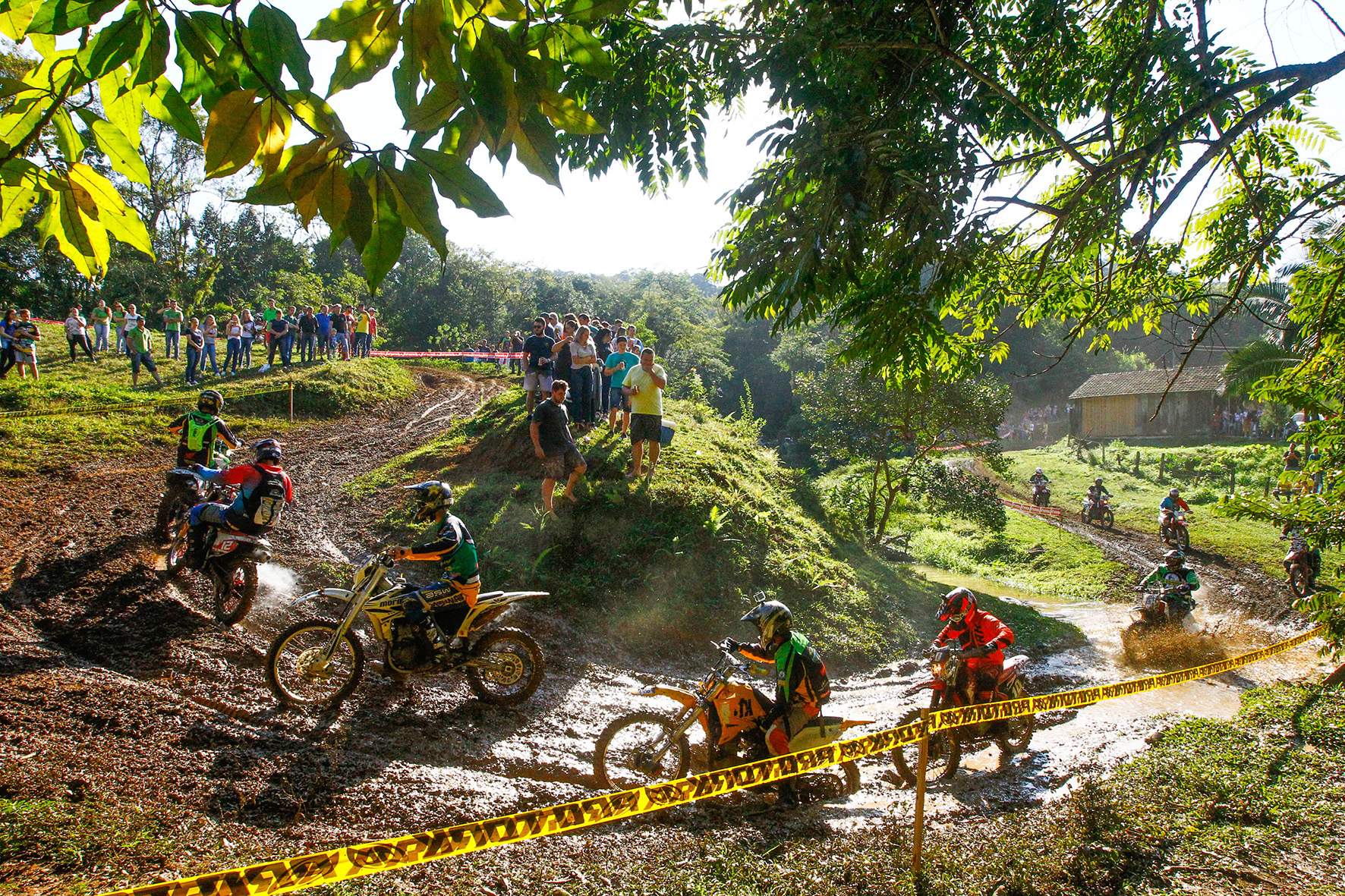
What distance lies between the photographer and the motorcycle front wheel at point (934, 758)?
6316 millimetres

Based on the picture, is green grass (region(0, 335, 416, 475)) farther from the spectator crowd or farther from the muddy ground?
the muddy ground

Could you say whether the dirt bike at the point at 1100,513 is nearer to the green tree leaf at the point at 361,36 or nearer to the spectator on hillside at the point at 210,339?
the green tree leaf at the point at 361,36

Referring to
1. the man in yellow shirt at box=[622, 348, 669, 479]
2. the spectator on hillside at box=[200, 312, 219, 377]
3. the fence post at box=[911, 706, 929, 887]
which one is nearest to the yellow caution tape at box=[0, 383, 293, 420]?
the spectator on hillside at box=[200, 312, 219, 377]

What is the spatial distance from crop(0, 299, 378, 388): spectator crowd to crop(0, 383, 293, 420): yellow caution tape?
2069 millimetres

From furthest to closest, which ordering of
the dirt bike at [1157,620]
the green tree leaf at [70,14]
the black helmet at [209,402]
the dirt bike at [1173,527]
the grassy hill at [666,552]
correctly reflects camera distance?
the dirt bike at [1173,527], the dirt bike at [1157,620], the grassy hill at [666,552], the black helmet at [209,402], the green tree leaf at [70,14]

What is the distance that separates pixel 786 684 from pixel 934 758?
2189 mm

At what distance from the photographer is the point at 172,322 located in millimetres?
20781

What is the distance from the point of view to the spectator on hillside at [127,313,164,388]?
16.6 meters

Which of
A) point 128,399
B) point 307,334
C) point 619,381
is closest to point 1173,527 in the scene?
point 619,381

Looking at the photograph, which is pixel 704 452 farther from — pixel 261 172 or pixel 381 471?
pixel 261 172

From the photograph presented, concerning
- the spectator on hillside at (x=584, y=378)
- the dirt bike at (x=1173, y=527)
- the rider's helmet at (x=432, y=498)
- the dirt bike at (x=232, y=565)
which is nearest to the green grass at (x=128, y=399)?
the dirt bike at (x=232, y=565)

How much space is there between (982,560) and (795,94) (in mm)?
19402

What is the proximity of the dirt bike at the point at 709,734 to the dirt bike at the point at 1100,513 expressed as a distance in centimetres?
2475

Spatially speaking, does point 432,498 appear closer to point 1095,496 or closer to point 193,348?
point 193,348
